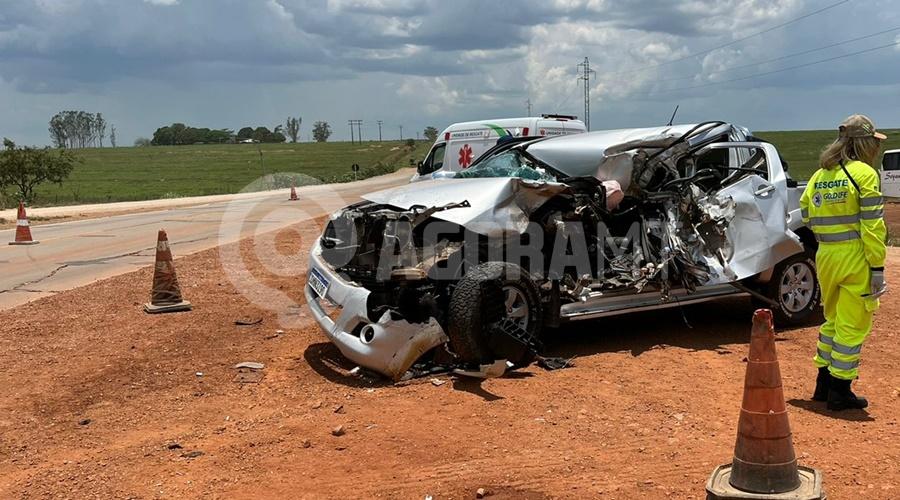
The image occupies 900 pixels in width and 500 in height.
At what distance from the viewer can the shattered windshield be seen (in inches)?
275

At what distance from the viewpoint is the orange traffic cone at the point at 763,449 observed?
3.44 meters

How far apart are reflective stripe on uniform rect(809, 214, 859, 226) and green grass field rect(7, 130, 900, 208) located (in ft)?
114

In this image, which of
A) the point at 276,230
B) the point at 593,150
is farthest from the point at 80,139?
the point at 593,150

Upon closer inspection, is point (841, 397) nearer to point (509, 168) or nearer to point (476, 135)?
point (509, 168)

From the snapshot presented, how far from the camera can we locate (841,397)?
491 cm

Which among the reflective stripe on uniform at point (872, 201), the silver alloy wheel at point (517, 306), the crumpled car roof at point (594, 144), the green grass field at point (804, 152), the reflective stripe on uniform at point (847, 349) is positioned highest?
the crumpled car roof at point (594, 144)

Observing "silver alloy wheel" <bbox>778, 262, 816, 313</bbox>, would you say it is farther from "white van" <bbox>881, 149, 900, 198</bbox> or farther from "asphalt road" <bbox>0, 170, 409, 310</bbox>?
"white van" <bbox>881, 149, 900, 198</bbox>

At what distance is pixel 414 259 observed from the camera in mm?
5957

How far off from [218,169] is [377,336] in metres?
88.1

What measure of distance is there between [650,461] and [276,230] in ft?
46.0

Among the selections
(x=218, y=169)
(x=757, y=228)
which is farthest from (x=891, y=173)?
(x=218, y=169)

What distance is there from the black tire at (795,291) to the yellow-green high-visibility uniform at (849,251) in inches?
86.4

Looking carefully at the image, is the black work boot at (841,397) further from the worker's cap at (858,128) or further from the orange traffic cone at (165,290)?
the orange traffic cone at (165,290)

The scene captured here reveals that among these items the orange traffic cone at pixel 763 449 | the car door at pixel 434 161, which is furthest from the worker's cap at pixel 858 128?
the car door at pixel 434 161
